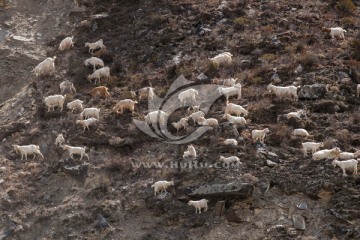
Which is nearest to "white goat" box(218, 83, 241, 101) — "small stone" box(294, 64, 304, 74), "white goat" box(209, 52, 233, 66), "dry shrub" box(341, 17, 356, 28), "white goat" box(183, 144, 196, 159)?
"white goat" box(209, 52, 233, 66)

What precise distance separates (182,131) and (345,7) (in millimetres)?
14367

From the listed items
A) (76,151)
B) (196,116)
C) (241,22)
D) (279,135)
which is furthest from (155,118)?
(241,22)

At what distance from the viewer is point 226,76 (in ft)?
95.2

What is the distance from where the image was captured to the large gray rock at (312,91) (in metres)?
27.0

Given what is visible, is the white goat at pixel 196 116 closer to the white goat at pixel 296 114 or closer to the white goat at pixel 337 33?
the white goat at pixel 296 114

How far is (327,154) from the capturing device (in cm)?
2297

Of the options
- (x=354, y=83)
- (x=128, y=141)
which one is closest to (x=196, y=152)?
(x=128, y=141)

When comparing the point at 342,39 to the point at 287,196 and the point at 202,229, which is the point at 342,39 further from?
the point at 202,229

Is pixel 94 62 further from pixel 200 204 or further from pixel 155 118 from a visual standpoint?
pixel 200 204

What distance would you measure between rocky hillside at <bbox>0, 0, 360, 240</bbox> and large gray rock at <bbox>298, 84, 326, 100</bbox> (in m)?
0.06

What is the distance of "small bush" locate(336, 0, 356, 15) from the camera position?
1374 inches

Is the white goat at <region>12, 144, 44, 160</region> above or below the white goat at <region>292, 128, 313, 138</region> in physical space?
below

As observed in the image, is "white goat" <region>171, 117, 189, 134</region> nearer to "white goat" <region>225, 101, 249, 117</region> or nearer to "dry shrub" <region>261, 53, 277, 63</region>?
"white goat" <region>225, 101, 249, 117</region>

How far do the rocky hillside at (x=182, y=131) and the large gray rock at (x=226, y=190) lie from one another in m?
0.04
